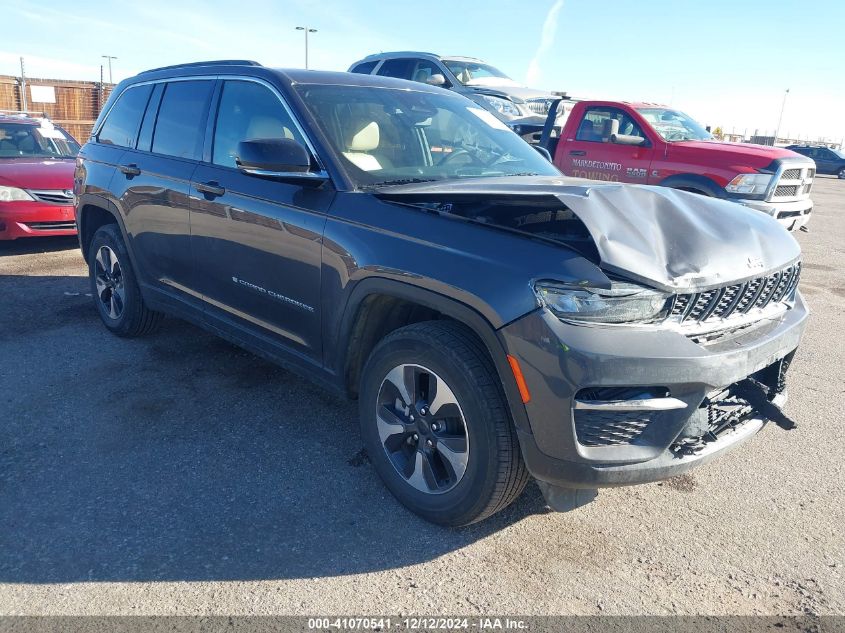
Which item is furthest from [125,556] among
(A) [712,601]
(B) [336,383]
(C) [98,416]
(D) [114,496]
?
(A) [712,601]

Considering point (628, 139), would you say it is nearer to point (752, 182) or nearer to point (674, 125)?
point (674, 125)

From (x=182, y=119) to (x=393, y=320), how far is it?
2195 millimetres

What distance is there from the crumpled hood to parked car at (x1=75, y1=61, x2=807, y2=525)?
1cm

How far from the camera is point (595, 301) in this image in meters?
2.35

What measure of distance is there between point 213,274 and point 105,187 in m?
1.61

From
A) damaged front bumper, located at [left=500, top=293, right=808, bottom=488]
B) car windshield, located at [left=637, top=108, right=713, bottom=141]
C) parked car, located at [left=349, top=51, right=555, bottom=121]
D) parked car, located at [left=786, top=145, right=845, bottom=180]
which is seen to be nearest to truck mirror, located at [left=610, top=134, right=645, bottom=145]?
car windshield, located at [left=637, top=108, right=713, bottom=141]

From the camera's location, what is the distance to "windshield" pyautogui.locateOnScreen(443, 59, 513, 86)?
42.1ft

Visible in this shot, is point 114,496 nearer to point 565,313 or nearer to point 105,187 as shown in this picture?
point 565,313

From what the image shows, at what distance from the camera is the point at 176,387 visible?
167 inches

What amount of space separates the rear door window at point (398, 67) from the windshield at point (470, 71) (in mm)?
684

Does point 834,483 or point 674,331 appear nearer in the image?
point 674,331

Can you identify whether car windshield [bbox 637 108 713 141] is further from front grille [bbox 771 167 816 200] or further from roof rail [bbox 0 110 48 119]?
roof rail [bbox 0 110 48 119]

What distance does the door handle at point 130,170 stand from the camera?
14.8 feet

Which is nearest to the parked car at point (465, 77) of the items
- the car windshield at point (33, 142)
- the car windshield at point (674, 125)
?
the car windshield at point (674, 125)
